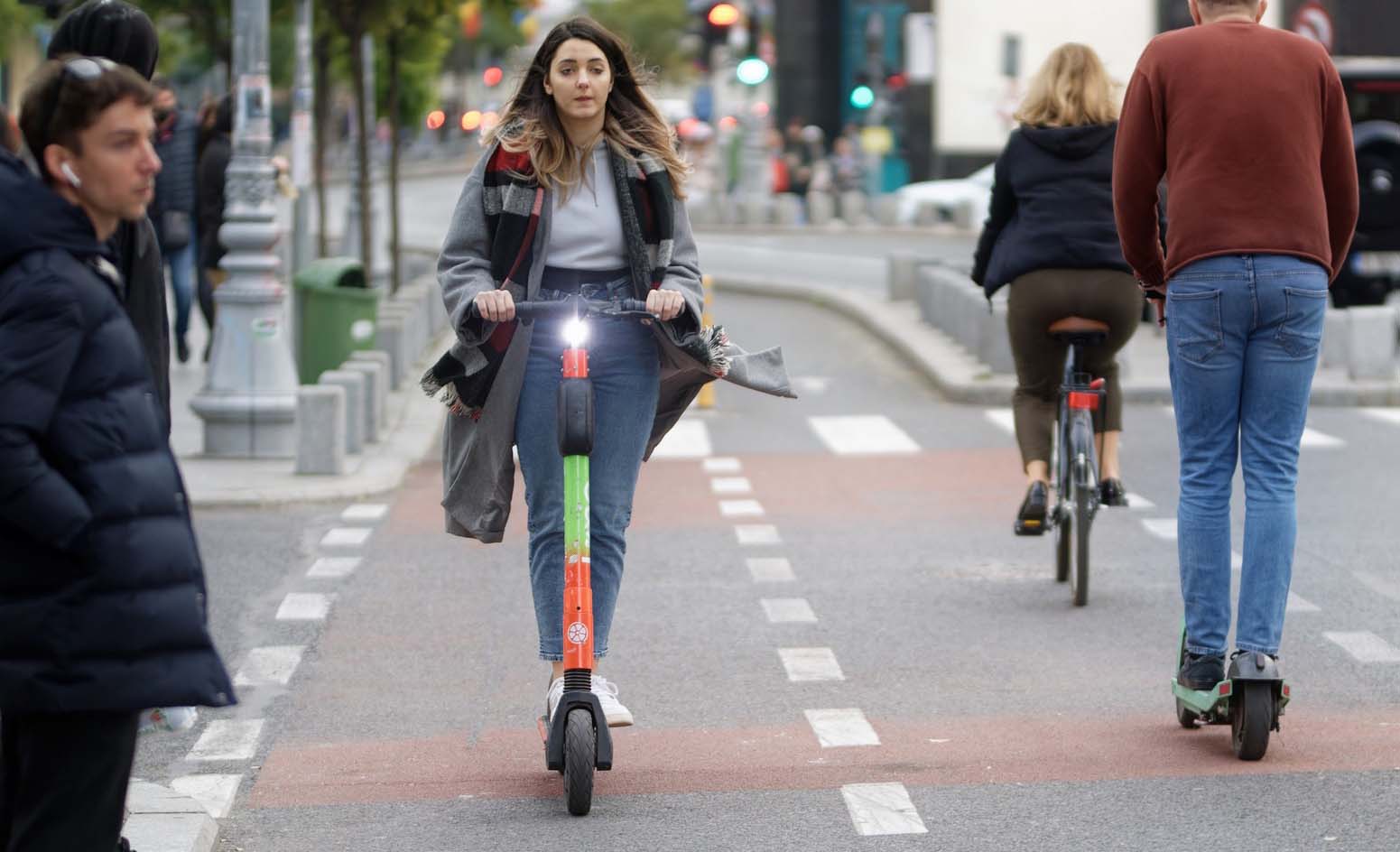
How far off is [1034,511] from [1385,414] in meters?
6.79

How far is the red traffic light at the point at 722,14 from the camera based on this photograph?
31859 mm

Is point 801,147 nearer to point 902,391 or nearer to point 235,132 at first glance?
point 902,391

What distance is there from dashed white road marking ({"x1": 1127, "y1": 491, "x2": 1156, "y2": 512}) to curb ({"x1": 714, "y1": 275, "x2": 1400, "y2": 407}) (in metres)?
2.83

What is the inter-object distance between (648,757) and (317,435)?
5.84 meters

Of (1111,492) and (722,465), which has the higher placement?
(1111,492)

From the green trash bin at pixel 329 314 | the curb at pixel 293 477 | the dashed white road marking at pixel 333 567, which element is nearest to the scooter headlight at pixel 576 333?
the dashed white road marking at pixel 333 567

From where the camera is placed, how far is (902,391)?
16.4 m

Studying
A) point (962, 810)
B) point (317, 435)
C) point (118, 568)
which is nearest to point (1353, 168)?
point (962, 810)

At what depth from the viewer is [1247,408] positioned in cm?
573

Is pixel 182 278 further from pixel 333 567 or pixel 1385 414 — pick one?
pixel 1385 414

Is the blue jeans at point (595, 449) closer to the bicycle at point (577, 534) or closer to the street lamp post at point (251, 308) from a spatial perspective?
the bicycle at point (577, 534)

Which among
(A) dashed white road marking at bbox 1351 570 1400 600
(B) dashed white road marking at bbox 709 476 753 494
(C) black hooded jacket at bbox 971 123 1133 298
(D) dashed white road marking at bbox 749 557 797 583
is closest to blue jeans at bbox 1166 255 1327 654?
(C) black hooded jacket at bbox 971 123 1133 298

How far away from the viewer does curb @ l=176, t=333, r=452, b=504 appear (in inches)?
426

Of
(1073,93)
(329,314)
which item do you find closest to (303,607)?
(1073,93)
